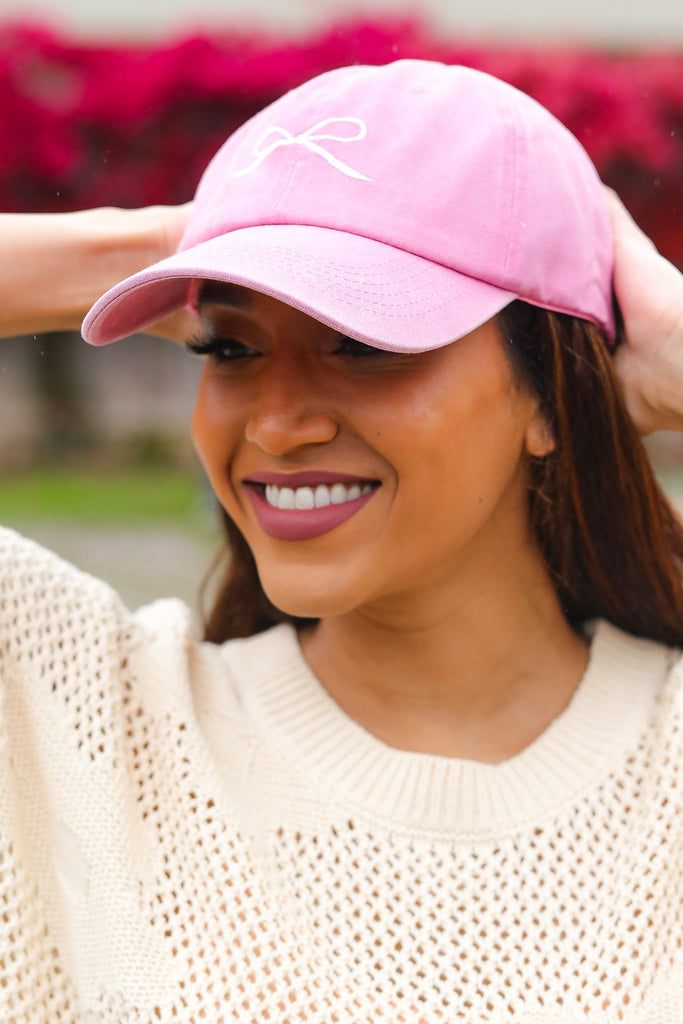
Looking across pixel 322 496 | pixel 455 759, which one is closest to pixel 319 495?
pixel 322 496

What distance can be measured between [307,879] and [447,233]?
883 millimetres

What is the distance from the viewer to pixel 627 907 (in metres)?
1.56

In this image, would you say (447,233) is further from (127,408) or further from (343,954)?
(127,408)

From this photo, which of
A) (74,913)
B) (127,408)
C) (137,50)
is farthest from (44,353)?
(74,913)

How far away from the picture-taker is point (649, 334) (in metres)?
1.71

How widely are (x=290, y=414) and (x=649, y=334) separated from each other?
22.9 inches

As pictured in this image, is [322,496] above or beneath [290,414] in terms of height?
beneath

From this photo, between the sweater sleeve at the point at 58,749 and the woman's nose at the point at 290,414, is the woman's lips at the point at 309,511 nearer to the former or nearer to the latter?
the woman's nose at the point at 290,414

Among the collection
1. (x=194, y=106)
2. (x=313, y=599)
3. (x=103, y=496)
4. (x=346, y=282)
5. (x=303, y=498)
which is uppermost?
(x=346, y=282)

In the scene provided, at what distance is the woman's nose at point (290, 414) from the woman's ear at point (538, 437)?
331 millimetres

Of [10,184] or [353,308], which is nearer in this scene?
[353,308]

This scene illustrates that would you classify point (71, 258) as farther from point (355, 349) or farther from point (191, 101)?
point (191, 101)

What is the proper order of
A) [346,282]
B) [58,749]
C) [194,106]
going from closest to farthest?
[346,282]
[58,749]
[194,106]

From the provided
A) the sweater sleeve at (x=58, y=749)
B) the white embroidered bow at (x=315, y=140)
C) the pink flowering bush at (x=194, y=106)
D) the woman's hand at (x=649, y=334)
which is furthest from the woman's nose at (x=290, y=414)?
the pink flowering bush at (x=194, y=106)
